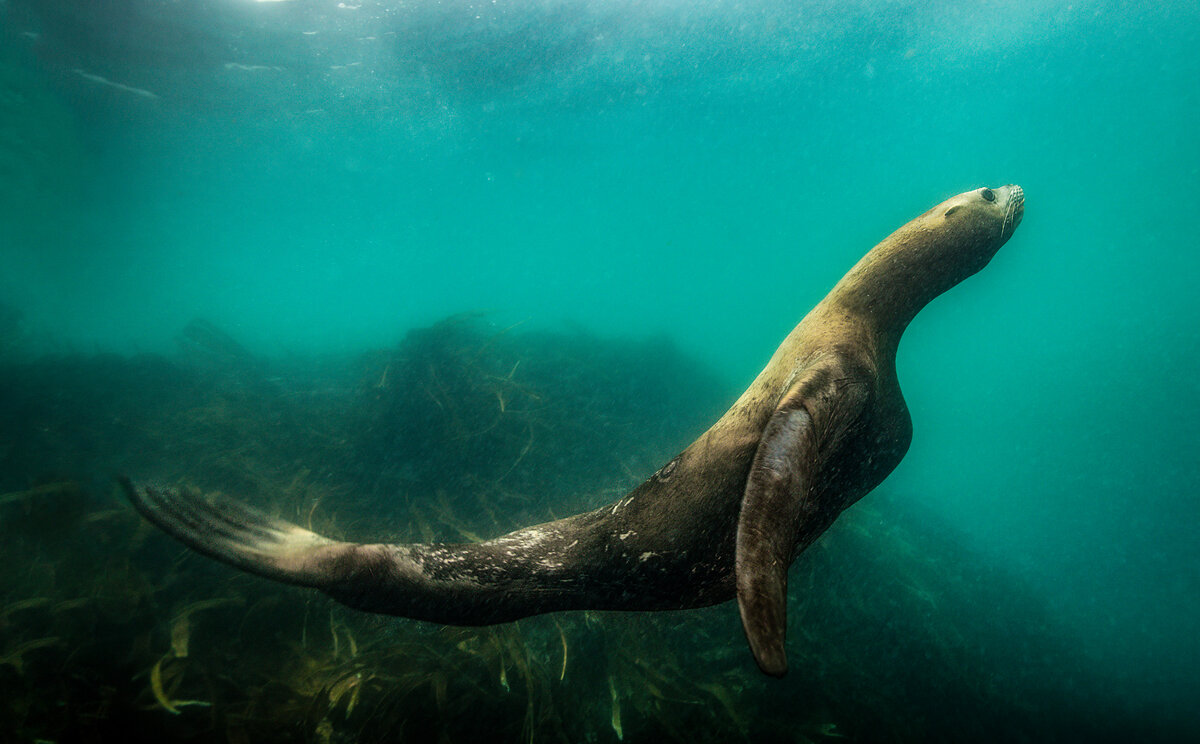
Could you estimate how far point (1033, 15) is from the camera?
2205cm

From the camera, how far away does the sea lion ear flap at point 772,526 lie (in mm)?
1078

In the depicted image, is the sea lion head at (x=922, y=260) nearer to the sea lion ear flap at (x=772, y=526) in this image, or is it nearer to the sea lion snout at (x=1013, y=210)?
the sea lion snout at (x=1013, y=210)

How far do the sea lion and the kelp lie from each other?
200cm

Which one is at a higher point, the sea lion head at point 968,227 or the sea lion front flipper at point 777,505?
the sea lion head at point 968,227

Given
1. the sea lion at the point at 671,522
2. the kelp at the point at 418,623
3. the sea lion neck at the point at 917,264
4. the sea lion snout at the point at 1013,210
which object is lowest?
the kelp at the point at 418,623

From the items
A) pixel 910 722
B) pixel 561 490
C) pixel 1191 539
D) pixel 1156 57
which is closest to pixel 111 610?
pixel 561 490

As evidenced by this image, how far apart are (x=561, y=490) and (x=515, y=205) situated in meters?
59.4

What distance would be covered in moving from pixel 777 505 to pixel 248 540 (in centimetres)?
211

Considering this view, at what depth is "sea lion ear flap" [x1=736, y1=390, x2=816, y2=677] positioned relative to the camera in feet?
3.54

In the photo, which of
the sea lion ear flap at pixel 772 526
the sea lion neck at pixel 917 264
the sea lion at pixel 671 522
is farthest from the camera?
the sea lion neck at pixel 917 264

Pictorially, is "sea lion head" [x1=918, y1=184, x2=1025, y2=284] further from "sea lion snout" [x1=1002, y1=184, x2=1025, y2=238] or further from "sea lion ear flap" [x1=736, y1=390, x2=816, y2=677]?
"sea lion ear flap" [x1=736, y1=390, x2=816, y2=677]

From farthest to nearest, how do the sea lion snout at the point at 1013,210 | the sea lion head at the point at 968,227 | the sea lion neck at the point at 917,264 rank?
the sea lion snout at the point at 1013,210
the sea lion head at the point at 968,227
the sea lion neck at the point at 917,264

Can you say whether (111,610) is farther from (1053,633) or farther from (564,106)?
(564,106)

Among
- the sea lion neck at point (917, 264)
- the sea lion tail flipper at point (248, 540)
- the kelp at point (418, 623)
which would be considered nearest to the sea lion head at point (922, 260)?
the sea lion neck at point (917, 264)
